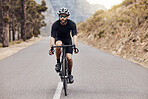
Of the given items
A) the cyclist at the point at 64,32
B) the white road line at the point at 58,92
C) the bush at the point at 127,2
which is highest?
the bush at the point at 127,2

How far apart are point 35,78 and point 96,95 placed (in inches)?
106

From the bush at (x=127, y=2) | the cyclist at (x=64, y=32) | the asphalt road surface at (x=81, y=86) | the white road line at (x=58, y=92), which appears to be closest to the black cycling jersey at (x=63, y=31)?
the cyclist at (x=64, y=32)

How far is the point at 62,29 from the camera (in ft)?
19.2

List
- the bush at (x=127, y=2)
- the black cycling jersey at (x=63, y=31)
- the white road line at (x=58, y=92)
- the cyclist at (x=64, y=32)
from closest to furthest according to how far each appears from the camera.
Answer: the white road line at (x=58, y=92) → the cyclist at (x=64, y=32) → the black cycling jersey at (x=63, y=31) → the bush at (x=127, y=2)

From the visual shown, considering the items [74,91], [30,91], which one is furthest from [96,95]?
[30,91]

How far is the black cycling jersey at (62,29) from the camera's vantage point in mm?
5801

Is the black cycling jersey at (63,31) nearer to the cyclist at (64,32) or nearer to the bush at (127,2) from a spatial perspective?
the cyclist at (64,32)

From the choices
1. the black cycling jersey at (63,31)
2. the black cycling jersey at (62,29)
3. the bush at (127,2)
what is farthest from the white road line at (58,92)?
the bush at (127,2)

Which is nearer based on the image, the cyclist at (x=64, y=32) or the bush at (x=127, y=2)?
the cyclist at (x=64, y=32)

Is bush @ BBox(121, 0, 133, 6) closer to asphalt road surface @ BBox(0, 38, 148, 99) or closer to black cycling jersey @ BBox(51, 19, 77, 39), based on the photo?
asphalt road surface @ BBox(0, 38, 148, 99)

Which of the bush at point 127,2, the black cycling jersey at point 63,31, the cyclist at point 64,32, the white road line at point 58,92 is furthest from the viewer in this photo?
the bush at point 127,2

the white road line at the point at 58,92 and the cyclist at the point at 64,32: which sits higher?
the cyclist at the point at 64,32

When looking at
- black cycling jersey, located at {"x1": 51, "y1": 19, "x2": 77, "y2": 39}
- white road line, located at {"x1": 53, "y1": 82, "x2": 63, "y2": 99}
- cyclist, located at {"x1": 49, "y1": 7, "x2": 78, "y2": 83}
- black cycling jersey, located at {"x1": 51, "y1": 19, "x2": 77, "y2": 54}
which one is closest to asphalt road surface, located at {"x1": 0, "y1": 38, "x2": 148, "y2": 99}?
white road line, located at {"x1": 53, "y1": 82, "x2": 63, "y2": 99}

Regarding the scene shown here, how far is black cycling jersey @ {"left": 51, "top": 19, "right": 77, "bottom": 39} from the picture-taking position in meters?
5.80
